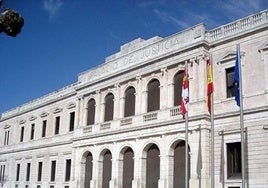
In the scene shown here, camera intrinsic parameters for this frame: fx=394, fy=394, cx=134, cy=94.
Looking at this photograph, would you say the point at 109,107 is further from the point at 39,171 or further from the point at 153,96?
the point at 39,171

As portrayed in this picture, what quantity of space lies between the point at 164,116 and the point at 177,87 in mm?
1828

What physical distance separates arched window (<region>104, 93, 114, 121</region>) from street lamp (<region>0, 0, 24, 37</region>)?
22909 mm

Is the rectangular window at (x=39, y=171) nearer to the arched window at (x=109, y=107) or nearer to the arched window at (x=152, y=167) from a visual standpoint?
the arched window at (x=109, y=107)

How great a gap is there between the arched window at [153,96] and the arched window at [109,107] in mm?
3930

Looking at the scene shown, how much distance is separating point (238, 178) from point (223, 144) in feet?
6.09

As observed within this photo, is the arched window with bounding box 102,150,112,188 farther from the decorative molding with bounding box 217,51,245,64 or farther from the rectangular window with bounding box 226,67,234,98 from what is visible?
the decorative molding with bounding box 217,51,245,64

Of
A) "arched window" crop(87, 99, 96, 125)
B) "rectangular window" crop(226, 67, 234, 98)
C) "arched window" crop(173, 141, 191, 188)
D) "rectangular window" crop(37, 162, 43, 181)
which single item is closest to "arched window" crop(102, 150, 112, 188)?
"arched window" crop(87, 99, 96, 125)

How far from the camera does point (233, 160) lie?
19.6 meters

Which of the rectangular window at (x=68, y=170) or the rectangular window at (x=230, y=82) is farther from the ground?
the rectangular window at (x=230, y=82)

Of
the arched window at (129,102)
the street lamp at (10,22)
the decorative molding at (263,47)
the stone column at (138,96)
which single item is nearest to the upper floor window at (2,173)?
the arched window at (129,102)

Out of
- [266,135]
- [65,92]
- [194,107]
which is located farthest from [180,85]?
[65,92]

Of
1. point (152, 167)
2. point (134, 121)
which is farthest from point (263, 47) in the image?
point (152, 167)

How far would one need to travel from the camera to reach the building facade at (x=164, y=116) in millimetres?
19250

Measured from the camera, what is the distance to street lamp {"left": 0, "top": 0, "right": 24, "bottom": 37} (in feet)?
13.8
